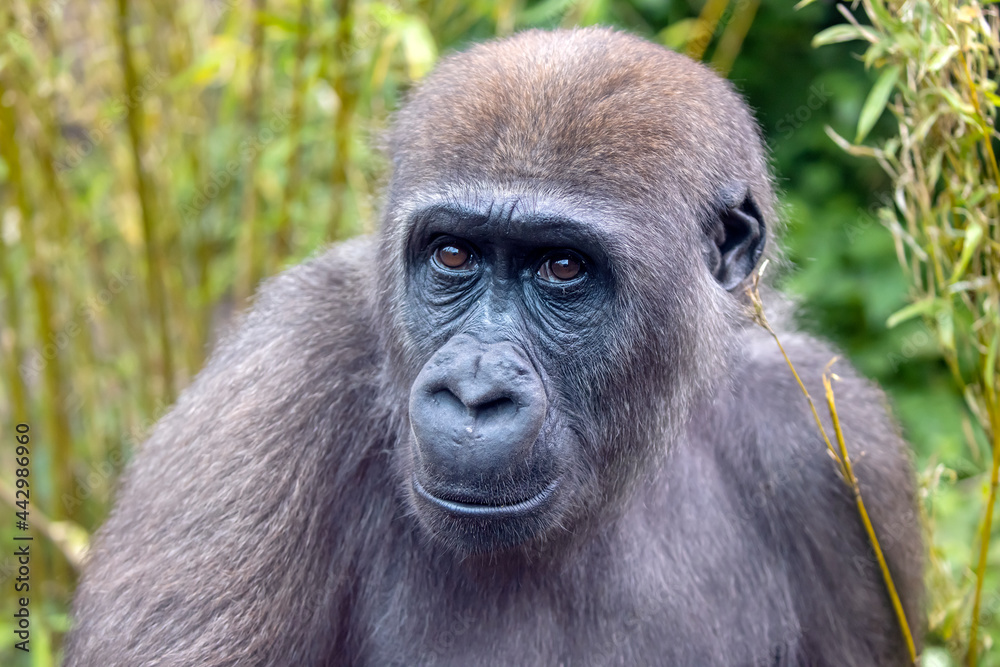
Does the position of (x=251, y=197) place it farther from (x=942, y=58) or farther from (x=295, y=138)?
(x=942, y=58)

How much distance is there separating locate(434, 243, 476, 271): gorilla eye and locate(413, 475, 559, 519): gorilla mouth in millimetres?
625

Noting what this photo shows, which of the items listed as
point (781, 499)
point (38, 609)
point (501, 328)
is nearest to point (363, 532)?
point (501, 328)

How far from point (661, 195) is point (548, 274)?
40 centimetres

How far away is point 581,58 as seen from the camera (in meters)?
2.94

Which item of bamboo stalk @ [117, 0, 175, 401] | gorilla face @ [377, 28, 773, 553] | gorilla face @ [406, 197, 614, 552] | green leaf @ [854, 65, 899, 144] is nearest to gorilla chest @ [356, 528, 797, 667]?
gorilla face @ [377, 28, 773, 553]

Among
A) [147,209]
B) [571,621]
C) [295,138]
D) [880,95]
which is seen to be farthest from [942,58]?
[147,209]

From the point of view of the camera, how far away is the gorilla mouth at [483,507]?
251cm

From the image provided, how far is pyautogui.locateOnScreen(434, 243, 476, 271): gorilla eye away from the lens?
2.82 meters

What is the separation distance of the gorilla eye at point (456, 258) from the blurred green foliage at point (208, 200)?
1.89 ft

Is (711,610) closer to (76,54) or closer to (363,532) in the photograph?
(363,532)

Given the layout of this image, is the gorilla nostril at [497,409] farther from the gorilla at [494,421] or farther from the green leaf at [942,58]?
the green leaf at [942,58]

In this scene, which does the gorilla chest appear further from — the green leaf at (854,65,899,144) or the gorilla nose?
the green leaf at (854,65,899,144)

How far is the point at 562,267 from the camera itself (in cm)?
277

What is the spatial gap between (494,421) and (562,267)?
551mm
